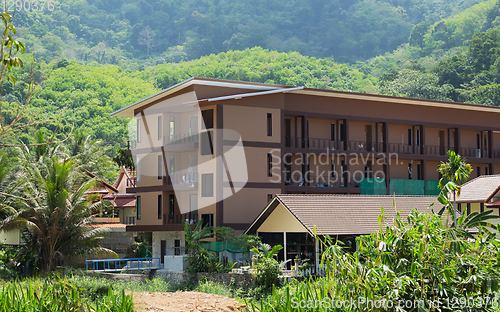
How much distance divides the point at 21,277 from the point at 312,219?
16734 millimetres

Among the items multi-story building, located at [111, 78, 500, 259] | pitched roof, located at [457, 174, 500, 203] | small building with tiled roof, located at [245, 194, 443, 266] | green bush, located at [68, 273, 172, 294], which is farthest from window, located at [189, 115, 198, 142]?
pitched roof, located at [457, 174, 500, 203]

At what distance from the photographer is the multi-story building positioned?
35375 mm

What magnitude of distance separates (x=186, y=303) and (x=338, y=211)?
10675 millimetres

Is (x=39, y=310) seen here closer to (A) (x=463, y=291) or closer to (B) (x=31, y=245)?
(A) (x=463, y=291)

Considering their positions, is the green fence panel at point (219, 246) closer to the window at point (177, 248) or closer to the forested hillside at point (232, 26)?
the window at point (177, 248)

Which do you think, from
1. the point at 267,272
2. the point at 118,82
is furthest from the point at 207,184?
the point at 118,82

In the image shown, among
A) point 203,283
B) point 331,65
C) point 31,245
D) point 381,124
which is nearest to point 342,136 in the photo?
point 381,124

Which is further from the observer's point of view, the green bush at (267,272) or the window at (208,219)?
the window at (208,219)

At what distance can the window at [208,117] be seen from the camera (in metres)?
36.1

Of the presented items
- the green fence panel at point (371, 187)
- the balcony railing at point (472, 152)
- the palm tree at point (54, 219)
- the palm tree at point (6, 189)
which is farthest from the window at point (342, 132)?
the palm tree at point (6, 189)

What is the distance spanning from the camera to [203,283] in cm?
2884

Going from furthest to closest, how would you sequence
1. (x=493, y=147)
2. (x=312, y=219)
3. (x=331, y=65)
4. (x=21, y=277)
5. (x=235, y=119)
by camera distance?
(x=331, y=65)
(x=493, y=147)
(x=235, y=119)
(x=21, y=277)
(x=312, y=219)

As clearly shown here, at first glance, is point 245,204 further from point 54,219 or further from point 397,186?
point 397,186

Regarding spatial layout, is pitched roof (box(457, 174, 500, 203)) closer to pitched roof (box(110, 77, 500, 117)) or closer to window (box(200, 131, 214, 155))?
pitched roof (box(110, 77, 500, 117))
